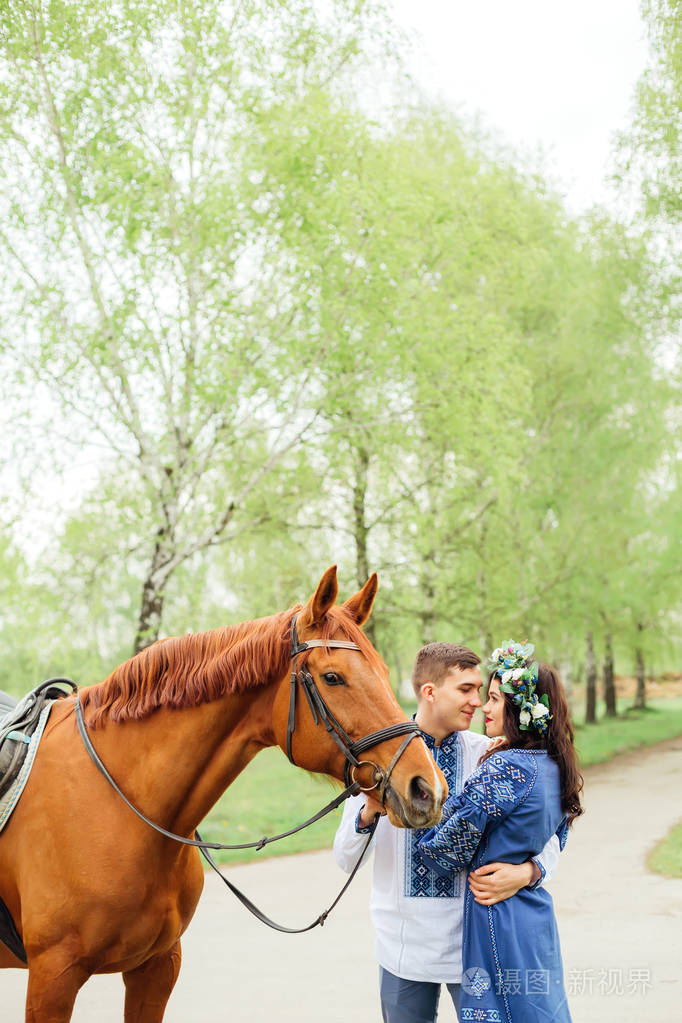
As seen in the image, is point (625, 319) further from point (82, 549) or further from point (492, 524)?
point (82, 549)

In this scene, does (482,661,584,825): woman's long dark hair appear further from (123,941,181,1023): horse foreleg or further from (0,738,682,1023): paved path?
(0,738,682,1023): paved path

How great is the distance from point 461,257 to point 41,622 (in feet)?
25.7

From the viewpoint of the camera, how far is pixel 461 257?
12.6 m

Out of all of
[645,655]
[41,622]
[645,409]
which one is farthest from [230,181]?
[645,655]

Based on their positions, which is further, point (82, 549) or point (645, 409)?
point (645, 409)

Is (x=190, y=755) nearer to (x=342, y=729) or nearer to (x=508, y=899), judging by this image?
(x=342, y=729)

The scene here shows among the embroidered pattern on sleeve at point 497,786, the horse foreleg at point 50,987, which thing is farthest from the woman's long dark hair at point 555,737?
the horse foreleg at point 50,987

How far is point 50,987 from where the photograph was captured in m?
2.59

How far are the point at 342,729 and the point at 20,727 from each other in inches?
48.8

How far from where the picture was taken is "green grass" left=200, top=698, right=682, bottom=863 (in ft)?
32.9

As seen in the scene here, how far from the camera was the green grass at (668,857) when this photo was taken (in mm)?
8000

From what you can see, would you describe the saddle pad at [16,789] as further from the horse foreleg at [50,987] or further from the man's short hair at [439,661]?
the man's short hair at [439,661]

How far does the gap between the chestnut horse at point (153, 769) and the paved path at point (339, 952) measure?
2.42 meters

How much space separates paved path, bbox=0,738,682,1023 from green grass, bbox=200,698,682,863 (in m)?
0.84
